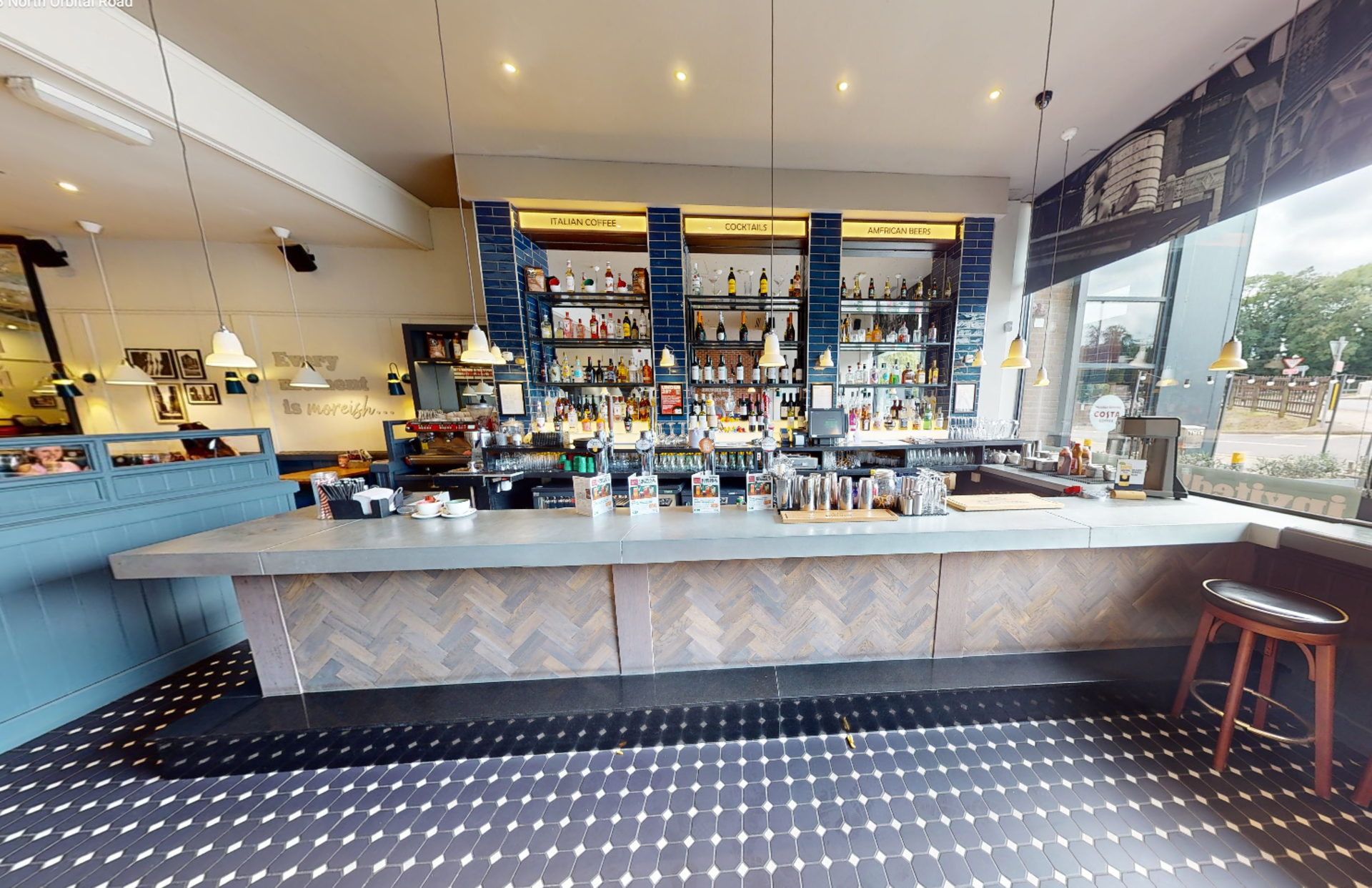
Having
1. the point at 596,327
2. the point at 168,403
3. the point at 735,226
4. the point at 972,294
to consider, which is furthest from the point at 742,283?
the point at 168,403

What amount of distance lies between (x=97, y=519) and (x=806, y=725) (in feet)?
14.2

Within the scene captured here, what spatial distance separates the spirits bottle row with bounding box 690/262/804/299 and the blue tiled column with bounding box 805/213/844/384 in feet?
0.88

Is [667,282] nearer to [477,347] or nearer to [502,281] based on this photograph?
[502,281]

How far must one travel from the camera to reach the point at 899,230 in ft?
16.5

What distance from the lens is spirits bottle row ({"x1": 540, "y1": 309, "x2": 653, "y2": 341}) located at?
497 cm

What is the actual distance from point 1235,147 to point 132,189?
1013 cm

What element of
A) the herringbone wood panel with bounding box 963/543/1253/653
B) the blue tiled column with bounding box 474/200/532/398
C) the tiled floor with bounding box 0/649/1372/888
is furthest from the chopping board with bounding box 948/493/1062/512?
the blue tiled column with bounding box 474/200/532/398

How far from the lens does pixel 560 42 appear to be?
2953mm

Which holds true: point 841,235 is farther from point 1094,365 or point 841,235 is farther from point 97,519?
point 97,519

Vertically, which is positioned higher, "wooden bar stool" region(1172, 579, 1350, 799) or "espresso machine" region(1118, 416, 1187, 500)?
"espresso machine" region(1118, 416, 1187, 500)

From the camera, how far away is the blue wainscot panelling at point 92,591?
6.90 ft

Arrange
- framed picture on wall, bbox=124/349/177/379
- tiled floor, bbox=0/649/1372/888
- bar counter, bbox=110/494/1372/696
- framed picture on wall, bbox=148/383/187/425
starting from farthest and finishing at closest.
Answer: framed picture on wall, bbox=148/383/187/425
framed picture on wall, bbox=124/349/177/379
bar counter, bbox=110/494/1372/696
tiled floor, bbox=0/649/1372/888

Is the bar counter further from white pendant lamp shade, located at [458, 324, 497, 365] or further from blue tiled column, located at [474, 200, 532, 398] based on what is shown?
blue tiled column, located at [474, 200, 532, 398]

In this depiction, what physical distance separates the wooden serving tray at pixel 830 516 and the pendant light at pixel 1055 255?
10.7 feet
